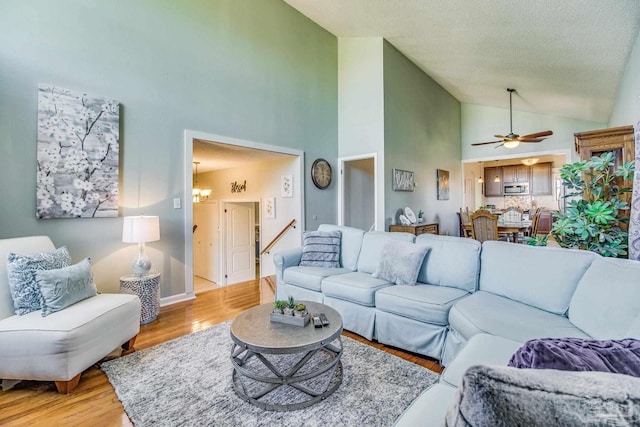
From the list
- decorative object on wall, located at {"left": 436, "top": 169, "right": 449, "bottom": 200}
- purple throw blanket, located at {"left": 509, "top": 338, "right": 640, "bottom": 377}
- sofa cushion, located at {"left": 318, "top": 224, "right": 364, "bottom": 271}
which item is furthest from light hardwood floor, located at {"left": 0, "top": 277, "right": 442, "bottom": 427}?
decorative object on wall, located at {"left": 436, "top": 169, "right": 449, "bottom": 200}

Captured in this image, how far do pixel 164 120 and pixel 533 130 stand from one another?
7561 mm

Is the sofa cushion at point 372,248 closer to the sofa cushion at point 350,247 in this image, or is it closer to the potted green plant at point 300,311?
the sofa cushion at point 350,247

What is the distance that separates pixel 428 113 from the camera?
6.73 metres

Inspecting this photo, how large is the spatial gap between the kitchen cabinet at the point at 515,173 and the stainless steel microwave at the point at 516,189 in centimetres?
13

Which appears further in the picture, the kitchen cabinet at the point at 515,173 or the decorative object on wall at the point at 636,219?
the kitchen cabinet at the point at 515,173

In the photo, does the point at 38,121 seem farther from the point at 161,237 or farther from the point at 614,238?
the point at 614,238

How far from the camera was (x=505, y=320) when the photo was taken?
1.92 m

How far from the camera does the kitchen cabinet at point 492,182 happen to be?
10219 mm

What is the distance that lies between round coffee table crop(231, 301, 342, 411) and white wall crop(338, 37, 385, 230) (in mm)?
3634

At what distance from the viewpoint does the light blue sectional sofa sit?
1.57m

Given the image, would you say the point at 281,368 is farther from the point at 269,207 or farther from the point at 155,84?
the point at 269,207

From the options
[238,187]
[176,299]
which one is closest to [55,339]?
[176,299]

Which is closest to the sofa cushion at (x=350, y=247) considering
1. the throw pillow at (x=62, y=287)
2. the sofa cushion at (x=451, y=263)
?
the sofa cushion at (x=451, y=263)

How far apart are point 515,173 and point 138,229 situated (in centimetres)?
1081
